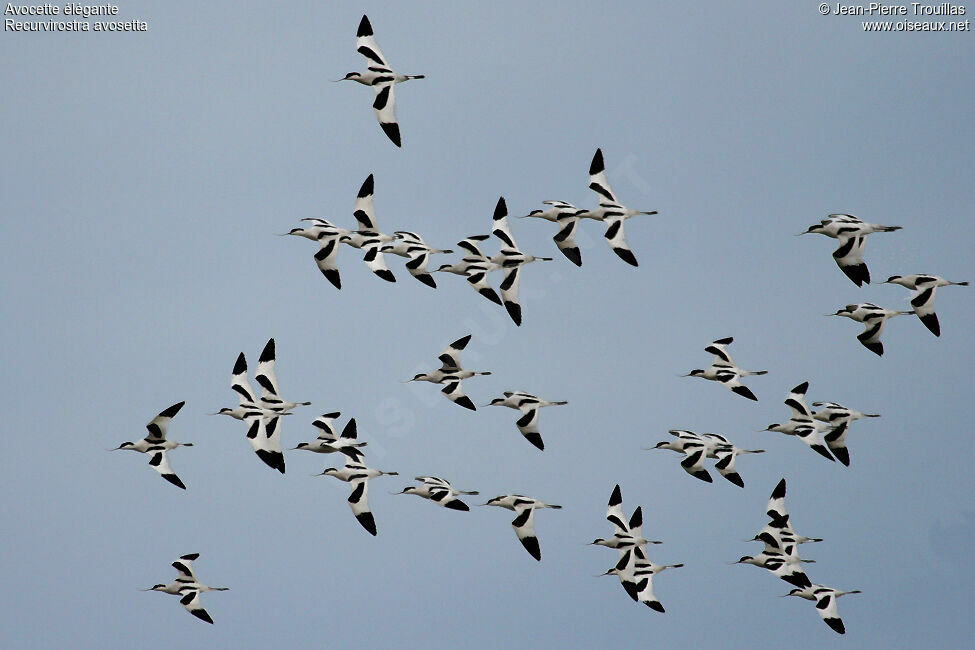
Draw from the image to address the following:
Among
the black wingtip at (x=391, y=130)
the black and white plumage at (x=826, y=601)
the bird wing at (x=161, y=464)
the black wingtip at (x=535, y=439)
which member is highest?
the black wingtip at (x=391, y=130)

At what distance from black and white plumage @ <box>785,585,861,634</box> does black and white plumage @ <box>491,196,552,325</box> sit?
669 inches

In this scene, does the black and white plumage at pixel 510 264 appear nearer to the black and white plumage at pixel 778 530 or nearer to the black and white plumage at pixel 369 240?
the black and white plumage at pixel 369 240

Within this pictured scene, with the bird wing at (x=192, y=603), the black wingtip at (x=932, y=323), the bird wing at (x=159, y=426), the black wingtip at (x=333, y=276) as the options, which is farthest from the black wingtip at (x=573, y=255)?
the bird wing at (x=192, y=603)

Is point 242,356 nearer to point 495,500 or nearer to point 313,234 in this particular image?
point 313,234

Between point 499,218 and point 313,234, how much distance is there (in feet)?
26.9

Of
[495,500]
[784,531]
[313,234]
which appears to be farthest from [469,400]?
[784,531]

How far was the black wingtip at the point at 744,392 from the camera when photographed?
Answer: 3219 inches

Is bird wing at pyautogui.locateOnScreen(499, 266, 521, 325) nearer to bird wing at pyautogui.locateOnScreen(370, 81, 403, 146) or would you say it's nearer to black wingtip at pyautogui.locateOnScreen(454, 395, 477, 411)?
black wingtip at pyautogui.locateOnScreen(454, 395, 477, 411)

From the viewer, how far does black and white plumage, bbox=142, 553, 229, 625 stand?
80.6m

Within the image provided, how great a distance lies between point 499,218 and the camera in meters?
83.1

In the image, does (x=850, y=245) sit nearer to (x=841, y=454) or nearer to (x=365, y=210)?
(x=841, y=454)

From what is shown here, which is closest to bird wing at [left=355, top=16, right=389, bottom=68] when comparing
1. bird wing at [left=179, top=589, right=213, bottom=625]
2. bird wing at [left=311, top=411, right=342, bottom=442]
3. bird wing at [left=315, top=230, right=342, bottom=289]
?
bird wing at [left=315, top=230, right=342, bottom=289]

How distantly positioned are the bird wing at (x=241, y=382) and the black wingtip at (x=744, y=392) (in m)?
20.8

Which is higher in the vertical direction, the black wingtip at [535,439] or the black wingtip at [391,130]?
the black wingtip at [391,130]
